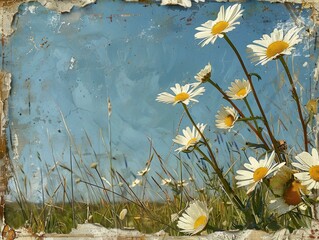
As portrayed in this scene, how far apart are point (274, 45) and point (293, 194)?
0.35m

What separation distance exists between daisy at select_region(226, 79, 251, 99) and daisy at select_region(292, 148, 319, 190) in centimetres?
22

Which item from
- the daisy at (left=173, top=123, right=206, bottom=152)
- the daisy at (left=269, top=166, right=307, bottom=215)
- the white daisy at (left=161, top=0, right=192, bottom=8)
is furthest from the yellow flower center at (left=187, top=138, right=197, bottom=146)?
the white daisy at (left=161, top=0, right=192, bottom=8)

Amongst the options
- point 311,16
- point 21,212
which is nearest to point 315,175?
point 311,16

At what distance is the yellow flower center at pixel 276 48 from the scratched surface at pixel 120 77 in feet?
0.53

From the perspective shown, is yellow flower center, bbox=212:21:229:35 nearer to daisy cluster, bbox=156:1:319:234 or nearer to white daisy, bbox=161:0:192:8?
daisy cluster, bbox=156:1:319:234

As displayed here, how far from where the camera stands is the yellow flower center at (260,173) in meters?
1.36

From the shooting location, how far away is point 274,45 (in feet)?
4.70

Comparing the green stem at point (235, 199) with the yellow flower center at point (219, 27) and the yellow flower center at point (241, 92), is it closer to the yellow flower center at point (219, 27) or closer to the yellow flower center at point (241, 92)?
the yellow flower center at point (241, 92)

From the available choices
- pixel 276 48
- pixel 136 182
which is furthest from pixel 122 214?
pixel 276 48

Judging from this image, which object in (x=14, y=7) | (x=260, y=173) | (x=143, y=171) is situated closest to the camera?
(x=260, y=173)

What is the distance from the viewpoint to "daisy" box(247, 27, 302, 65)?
1.41 meters

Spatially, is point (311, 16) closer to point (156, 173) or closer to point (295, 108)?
point (295, 108)

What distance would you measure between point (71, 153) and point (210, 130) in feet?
1.21

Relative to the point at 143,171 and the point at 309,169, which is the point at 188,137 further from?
the point at 309,169
